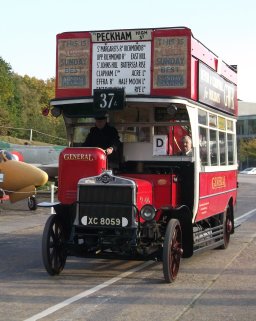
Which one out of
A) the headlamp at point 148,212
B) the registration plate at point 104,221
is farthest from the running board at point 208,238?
the registration plate at point 104,221

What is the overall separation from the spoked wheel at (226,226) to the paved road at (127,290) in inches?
10.8

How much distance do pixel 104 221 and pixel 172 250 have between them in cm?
103

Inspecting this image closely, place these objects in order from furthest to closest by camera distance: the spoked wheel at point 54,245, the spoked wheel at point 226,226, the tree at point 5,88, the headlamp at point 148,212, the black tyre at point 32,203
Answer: the tree at point 5,88
the black tyre at point 32,203
the spoked wheel at point 226,226
the spoked wheel at point 54,245
the headlamp at point 148,212

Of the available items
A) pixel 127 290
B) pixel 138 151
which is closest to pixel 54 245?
pixel 127 290

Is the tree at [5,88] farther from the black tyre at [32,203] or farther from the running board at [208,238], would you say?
the running board at [208,238]

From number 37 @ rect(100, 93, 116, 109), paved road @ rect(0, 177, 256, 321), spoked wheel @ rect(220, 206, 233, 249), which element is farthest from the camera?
spoked wheel @ rect(220, 206, 233, 249)

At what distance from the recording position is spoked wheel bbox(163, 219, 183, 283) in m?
7.97

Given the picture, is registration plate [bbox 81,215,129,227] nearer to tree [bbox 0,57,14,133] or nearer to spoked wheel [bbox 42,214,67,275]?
spoked wheel [bbox 42,214,67,275]

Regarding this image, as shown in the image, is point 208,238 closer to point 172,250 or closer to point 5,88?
point 172,250

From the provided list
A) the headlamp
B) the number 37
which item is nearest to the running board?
the headlamp

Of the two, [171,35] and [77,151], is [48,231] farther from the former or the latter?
[171,35]

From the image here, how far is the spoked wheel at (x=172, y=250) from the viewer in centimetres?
797

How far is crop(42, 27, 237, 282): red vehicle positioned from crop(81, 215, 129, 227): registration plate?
1 centimetres

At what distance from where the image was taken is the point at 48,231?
8.53 metres
